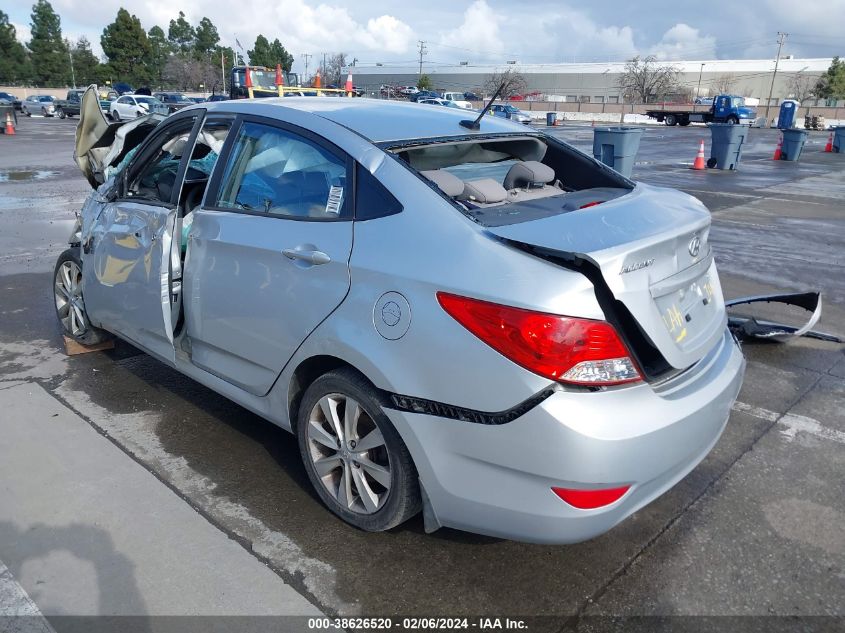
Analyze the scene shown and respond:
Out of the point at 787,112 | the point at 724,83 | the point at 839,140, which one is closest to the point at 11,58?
the point at 787,112

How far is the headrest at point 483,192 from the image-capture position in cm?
306

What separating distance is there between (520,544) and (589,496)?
72 cm

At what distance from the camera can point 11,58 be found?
7638 cm

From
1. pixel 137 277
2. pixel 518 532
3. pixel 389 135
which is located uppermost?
pixel 389 135

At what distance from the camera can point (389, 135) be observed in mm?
3006

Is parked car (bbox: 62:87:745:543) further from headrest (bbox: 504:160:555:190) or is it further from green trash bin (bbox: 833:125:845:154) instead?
green trash bin (bbox: 833:125:845:154)

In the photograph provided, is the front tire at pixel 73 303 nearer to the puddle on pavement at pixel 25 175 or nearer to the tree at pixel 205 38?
the puddle on pavement at pixel 25 175

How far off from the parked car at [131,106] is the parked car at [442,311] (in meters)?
32.3

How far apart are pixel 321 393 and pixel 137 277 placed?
1638 mm

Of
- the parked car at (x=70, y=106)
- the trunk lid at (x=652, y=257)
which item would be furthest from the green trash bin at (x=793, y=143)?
the parked car at (x=70, y=106)

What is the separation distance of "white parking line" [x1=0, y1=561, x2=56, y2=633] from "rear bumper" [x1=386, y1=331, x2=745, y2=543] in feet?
4.67

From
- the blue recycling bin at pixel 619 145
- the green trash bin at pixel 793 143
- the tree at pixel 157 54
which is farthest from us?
the tree at pixel 157 54

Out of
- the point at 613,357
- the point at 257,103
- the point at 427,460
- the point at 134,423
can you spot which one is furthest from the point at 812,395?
the point at 134,423

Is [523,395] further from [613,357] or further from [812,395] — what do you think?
[812,395]
